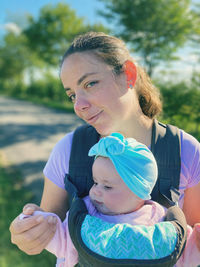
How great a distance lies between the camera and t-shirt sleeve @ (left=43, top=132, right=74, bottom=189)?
141cm

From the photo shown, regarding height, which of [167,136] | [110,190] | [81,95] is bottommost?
[110,190]

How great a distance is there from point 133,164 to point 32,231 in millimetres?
528

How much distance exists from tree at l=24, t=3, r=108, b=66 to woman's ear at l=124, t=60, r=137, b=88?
21.9m

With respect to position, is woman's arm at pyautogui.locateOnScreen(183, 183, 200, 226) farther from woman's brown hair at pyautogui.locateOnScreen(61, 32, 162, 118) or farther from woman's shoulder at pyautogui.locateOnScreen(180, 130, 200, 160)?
woman's brown hair at pyautogui.locateOnScreen(61, 32, 162, 118)

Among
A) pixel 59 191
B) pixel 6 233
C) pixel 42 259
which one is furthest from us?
pixel 6 233

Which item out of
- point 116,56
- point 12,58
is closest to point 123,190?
point 116,56

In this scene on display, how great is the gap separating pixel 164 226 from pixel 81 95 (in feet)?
2.45

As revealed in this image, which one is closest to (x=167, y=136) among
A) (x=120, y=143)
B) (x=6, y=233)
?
(x=120, y=143)

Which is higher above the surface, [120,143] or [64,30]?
[64,30]

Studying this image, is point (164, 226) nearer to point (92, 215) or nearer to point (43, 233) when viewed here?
point (92, 215)

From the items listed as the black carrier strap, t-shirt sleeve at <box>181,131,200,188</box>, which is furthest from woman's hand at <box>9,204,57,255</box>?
t-shirt sleeve at <box>181,131,200,188</box>

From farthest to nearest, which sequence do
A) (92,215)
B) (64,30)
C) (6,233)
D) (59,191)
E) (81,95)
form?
(64,30), (6,233), (59,191), (81,95), (92,215)

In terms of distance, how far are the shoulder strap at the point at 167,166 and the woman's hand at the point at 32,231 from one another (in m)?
0.54

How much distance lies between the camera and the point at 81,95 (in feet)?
4.28
